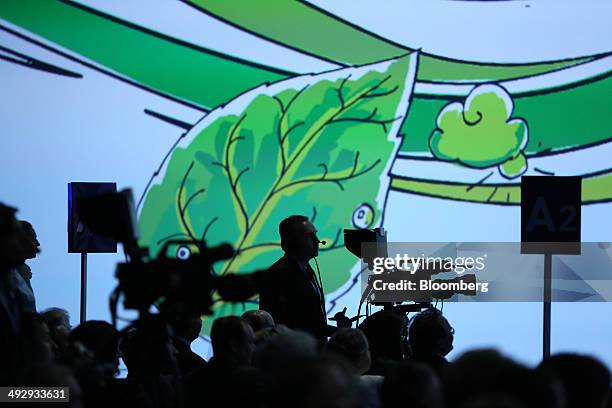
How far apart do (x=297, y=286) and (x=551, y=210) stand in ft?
5.08

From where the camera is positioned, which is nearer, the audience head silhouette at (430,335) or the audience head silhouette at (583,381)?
the audience head silhouette at (583,381)

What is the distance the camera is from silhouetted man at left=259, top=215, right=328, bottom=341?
5.20 meters

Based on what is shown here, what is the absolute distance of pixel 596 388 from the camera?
2.86 m

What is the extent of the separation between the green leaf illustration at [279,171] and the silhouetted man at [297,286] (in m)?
1.84

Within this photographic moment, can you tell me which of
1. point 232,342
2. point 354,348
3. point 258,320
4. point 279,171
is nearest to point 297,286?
point 258,320

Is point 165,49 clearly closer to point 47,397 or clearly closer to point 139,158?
point 139,158

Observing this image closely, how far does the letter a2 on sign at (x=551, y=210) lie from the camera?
5.78 m

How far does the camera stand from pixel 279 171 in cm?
721

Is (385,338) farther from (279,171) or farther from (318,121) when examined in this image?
(318,121)

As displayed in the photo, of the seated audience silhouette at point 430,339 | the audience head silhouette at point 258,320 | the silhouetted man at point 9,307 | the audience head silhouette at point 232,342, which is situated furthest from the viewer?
the audience head silhouette at point 258,320

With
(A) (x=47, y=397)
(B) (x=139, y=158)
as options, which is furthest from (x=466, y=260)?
(A) (x=47, y=397)

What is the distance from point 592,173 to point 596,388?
4.63 meters

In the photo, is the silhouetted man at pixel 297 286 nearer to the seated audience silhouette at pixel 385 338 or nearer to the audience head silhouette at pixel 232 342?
the seated audience silhouette at pixel 385 338

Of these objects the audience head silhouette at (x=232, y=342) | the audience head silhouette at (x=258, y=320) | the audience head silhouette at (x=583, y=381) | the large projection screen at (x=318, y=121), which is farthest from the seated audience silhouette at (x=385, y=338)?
the large projection screen at (x=318, y=121)
